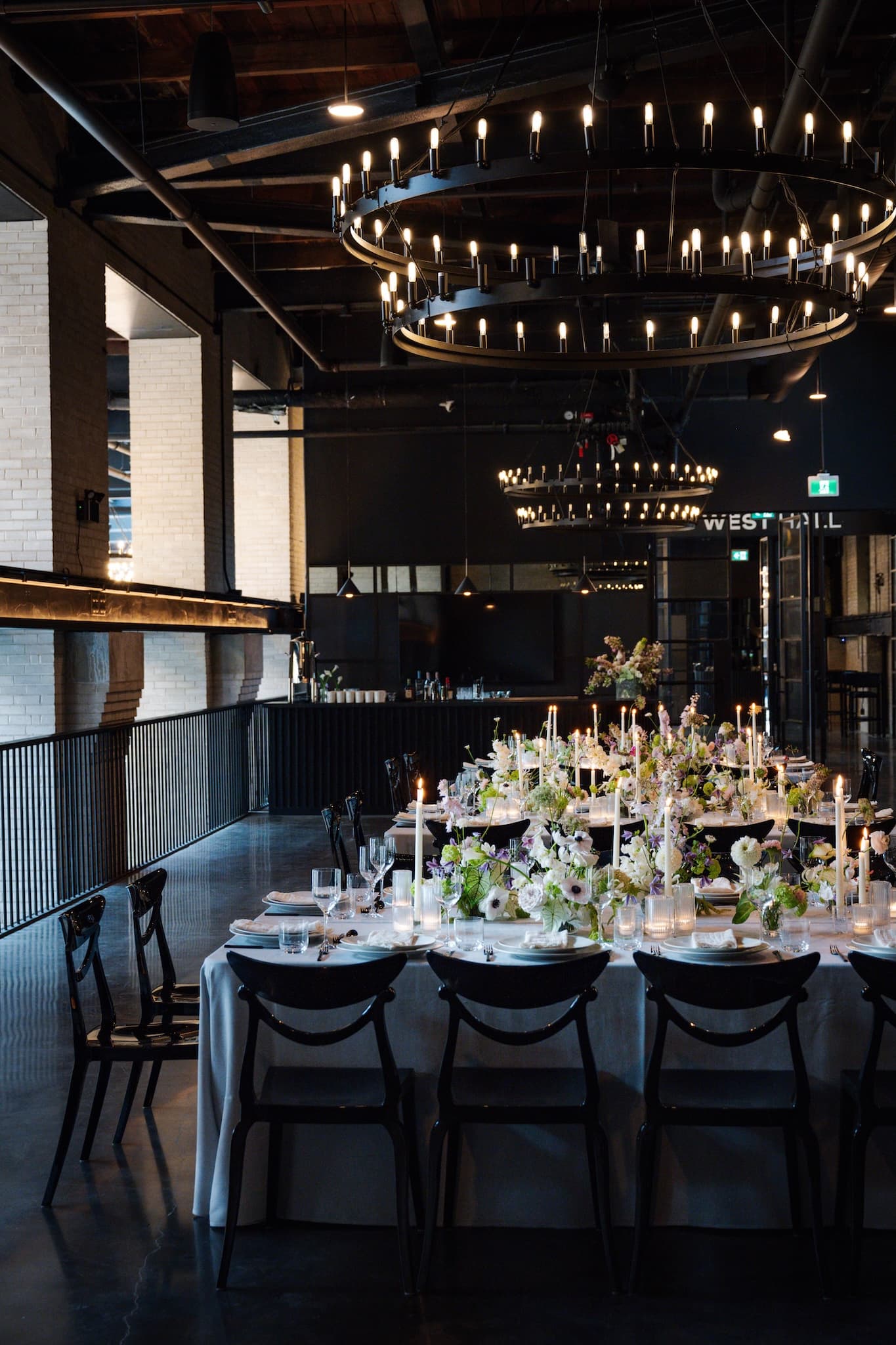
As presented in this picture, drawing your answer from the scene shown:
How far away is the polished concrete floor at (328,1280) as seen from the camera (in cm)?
347

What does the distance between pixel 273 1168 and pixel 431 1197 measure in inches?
24.5

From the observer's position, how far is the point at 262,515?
58.3 ft

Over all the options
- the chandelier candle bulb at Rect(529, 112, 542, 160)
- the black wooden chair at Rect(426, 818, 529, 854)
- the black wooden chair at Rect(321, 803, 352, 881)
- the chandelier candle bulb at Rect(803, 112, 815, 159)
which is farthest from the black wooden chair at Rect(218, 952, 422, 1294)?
the black wooden chair at Rect(426, 818, 529, 854)

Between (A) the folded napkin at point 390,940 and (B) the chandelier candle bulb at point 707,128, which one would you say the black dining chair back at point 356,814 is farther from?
(B) the chandelier candle bulb at point 707,128

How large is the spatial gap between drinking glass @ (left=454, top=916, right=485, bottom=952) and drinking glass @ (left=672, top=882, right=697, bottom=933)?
0.67m

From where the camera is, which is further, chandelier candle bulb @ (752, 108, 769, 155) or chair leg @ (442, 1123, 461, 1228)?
chandelier candle bulb @ (752, 108, 769, 155)

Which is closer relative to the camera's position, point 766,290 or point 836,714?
point 766,290

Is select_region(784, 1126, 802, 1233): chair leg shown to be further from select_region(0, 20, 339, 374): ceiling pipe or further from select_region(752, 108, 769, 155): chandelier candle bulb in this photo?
select_region(0, 20, 339, 374): ceiling pipe

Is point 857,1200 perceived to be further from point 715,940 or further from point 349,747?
point 349,747

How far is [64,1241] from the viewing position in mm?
4020

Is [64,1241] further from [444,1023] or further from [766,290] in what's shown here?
[766,290]

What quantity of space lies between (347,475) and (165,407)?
191 inches

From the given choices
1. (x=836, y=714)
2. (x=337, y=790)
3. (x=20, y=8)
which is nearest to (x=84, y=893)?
(x=337, y=790)

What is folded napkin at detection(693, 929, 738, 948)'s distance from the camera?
13.4 feet
